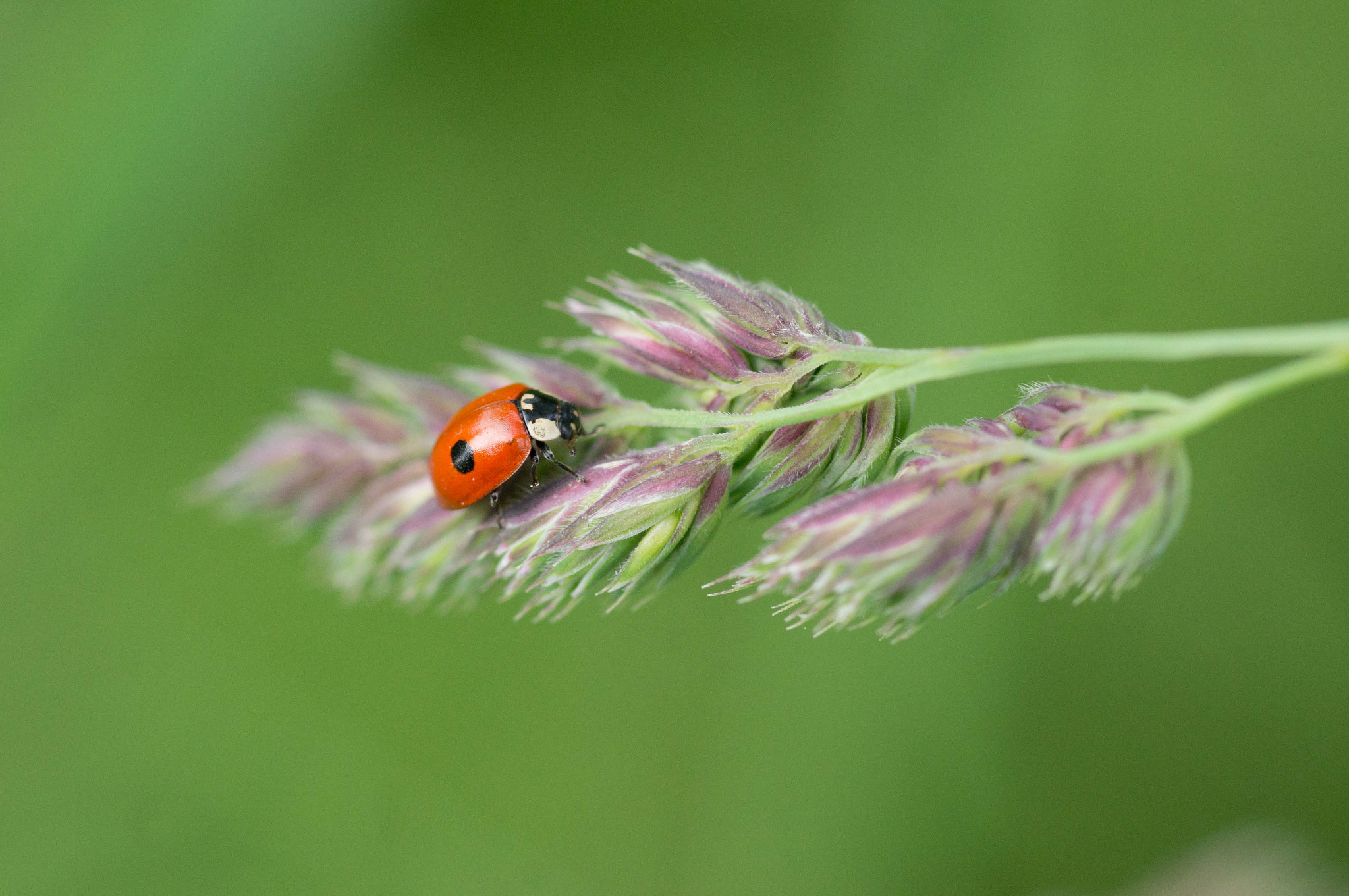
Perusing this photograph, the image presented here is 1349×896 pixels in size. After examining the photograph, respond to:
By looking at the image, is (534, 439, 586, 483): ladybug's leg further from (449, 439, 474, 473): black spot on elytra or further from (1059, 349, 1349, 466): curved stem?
(1059, 349, 1349, 466): curved stem

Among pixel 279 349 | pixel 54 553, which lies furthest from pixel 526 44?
pixel 54 553

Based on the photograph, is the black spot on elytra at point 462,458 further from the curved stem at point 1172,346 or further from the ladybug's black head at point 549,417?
the curved stem at point 1172,346

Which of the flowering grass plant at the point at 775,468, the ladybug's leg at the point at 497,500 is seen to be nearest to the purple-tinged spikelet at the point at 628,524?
the flowering grass plant at the point at 775,468

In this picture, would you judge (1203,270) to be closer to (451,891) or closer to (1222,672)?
(1222,672)

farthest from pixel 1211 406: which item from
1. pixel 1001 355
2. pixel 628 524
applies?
pixel 628 524

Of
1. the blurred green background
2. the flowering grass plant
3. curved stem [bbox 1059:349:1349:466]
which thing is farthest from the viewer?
the blurred green background

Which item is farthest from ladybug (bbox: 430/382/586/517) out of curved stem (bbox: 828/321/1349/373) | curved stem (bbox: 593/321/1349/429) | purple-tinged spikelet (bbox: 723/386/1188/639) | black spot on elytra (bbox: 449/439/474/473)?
curved stem (bbox: 828/321/1349/373)
